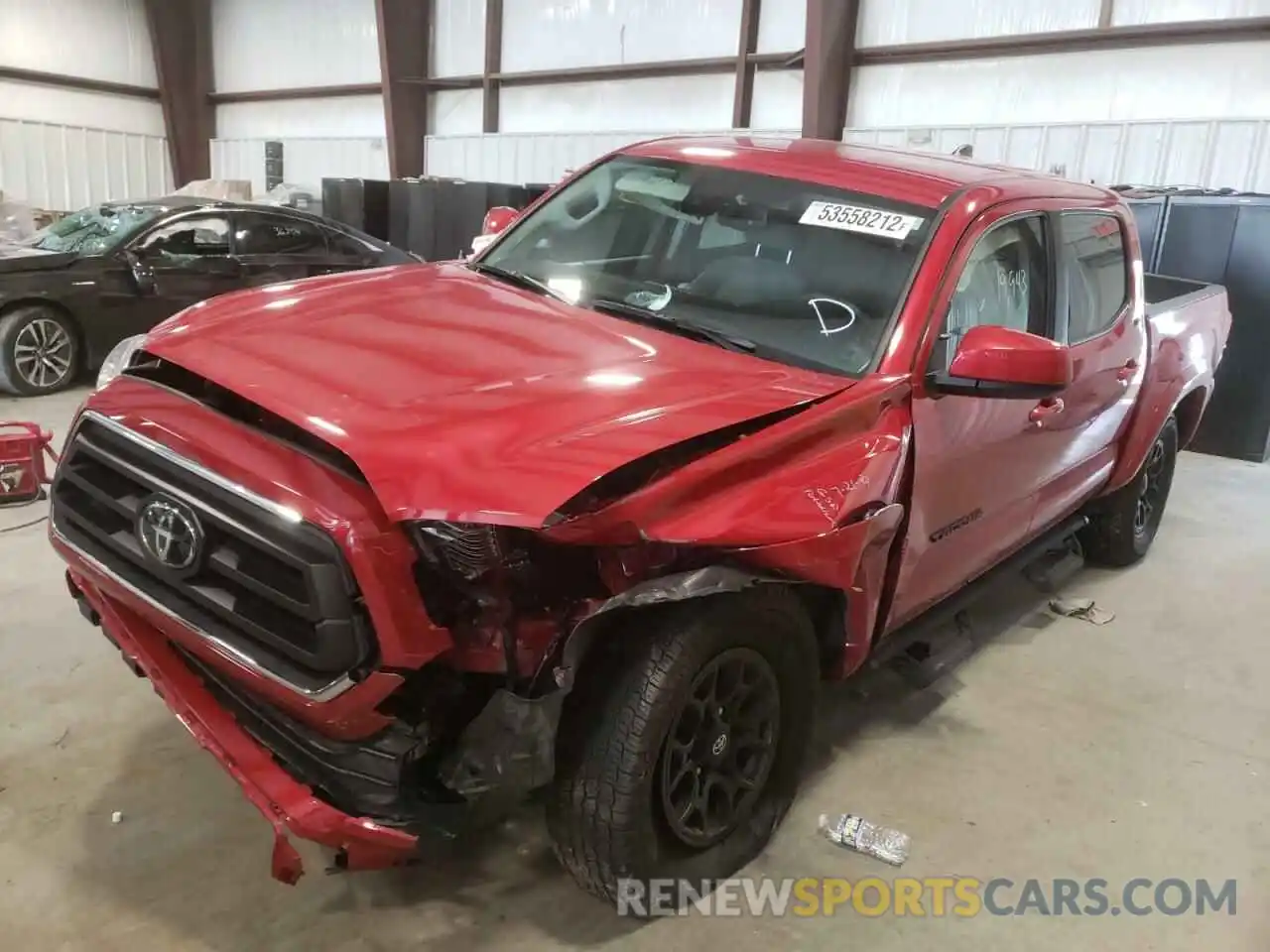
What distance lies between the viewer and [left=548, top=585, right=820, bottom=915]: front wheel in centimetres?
201

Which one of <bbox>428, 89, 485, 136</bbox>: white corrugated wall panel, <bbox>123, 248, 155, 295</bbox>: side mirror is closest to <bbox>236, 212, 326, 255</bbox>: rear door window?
<bbox>123, 248, 155, 295</bbox>: side mirror

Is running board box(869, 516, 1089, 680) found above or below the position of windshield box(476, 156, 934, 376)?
below

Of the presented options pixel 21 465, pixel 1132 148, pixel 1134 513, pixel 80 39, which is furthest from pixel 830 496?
pixel 80 39

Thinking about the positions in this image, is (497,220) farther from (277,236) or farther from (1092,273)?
(277,236)

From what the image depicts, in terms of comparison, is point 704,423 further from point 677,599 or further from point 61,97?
point 61,97

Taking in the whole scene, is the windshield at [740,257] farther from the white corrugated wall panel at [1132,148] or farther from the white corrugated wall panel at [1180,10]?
the white corrugated wall panel at [1180,10]

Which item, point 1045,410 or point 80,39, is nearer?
point 1045,410

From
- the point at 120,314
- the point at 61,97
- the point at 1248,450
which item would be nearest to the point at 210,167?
the point at 61,97

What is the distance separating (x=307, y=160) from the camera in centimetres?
1446

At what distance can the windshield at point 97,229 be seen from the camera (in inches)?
Result: 268

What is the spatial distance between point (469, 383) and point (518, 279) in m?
1.01

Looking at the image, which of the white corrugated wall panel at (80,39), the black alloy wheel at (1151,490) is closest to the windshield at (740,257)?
the black alloy wheel at (1151,490)

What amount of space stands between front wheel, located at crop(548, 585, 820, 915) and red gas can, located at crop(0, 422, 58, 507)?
3.61 metres

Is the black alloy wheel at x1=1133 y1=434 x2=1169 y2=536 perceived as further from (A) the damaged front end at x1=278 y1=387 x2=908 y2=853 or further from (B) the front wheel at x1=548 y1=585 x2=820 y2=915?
(A) the damaged front end at x1=278 y1=387 x2=908 y2=853
